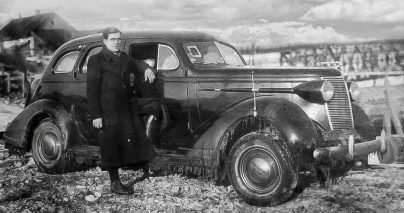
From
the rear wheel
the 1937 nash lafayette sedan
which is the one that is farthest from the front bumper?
the rear wheel

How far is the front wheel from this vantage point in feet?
12.1

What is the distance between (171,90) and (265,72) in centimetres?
92

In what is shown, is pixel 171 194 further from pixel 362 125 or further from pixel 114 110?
pixel 362 125

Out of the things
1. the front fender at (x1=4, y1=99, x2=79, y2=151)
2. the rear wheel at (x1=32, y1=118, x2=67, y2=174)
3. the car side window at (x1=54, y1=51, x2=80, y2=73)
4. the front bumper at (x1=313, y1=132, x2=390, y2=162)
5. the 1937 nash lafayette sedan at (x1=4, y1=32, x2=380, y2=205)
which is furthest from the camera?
the car side window at (x1=54, y1=51, x2=80, y2=73)

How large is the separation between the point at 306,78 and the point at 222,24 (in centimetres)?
125

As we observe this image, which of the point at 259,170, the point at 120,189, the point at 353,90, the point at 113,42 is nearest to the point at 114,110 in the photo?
the point at 113,42

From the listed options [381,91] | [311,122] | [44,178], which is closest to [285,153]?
[311,122]

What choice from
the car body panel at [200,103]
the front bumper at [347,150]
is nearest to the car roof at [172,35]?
the car body panel at [200,103]

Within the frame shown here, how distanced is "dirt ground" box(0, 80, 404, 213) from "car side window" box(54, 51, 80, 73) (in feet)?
3.82

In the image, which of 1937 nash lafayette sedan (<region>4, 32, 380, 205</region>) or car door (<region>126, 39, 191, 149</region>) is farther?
car door (<region>126, 39, 191, 149</region>)

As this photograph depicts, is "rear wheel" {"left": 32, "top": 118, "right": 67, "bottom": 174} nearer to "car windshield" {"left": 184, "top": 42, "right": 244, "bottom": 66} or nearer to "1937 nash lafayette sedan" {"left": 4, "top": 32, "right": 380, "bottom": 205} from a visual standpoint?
"1937 nash lafayette sedan" {"left": 4, "top": 32, "right": 380, "bottom": 205}

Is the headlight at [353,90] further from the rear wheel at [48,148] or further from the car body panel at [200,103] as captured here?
the rear wheel at [48,148]

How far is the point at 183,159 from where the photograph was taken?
4223mm

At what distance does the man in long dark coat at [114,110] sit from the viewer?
13.2ft
